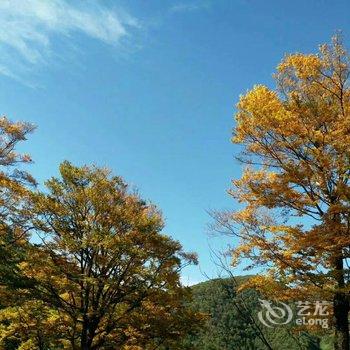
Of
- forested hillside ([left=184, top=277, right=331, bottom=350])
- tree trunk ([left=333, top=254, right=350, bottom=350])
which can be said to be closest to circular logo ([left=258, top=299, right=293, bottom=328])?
forested hillside ([left=184, top=277, right=331, bottom=350])

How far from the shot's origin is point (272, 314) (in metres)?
12.7

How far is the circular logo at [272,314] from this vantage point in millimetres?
12254

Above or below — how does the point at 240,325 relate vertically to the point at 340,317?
above

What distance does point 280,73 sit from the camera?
11.4 m

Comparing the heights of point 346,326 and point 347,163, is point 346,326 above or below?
below

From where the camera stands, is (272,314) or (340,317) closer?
(340,317)

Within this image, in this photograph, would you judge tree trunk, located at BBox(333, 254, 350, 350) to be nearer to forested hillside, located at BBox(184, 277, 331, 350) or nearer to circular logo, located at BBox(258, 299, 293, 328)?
forested hillside, located at BBox(184, 277, 331, 350)

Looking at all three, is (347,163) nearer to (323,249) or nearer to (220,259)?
(323,249)

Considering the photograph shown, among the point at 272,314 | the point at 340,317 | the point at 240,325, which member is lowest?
the point at 340,317

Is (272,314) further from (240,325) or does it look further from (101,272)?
(240,325)

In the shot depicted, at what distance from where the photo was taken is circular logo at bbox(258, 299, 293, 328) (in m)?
12.3

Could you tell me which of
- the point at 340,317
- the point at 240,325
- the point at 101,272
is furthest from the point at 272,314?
the point at 240,325

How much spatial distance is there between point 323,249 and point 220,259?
4.12 m

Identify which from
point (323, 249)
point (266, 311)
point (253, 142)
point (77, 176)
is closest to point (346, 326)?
point (323, 249)
